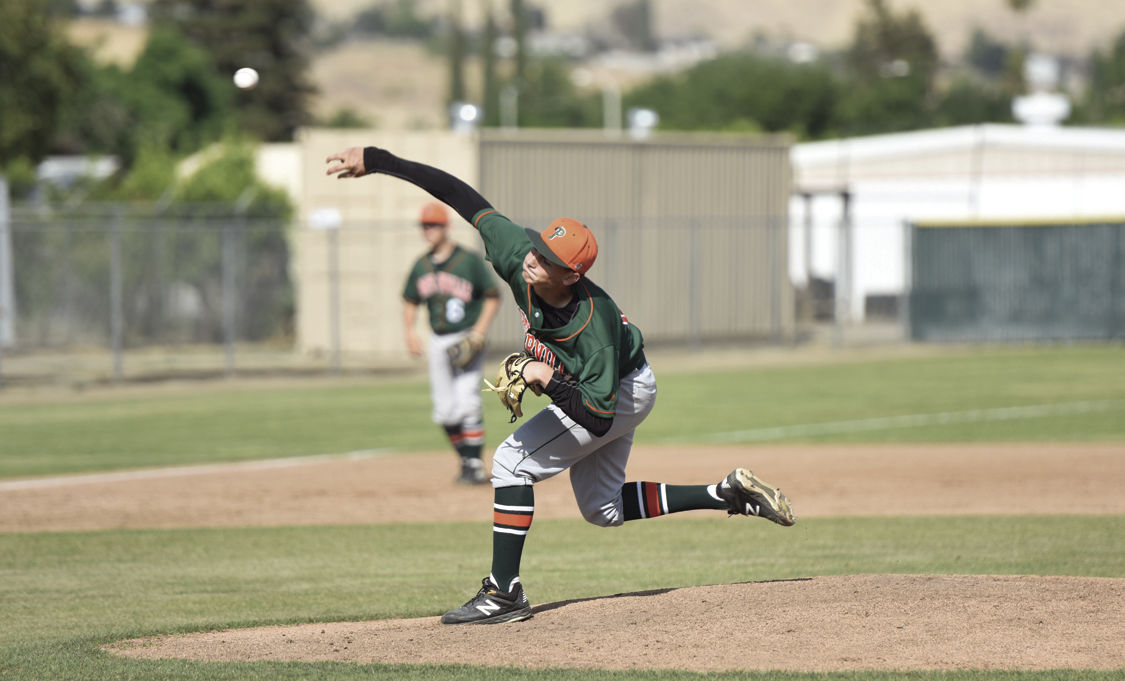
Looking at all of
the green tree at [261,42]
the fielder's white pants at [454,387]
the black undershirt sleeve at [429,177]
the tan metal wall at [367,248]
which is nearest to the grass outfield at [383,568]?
the fielder's white pants at [454,387]

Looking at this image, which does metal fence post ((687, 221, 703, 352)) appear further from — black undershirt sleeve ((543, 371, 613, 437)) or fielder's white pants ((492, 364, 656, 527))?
black undershirt sleeve ((543, 371, 613, 437))

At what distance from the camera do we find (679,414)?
18.0 m

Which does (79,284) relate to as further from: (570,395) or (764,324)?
(570,395)

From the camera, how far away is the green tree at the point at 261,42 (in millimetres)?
80312

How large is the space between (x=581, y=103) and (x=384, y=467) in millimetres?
84815

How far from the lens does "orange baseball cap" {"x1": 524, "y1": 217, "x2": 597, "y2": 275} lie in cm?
607

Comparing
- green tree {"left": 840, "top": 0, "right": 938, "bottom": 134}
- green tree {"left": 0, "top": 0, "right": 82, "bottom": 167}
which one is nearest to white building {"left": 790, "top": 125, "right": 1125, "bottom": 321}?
green tree {"left": 840, "top": 0, "right": 938, "bottom": 134}

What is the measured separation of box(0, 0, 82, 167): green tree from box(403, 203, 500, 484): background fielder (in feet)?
105

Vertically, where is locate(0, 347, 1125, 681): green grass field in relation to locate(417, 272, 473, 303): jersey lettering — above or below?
below

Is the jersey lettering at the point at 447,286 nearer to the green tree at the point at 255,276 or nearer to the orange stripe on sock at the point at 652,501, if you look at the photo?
the orange stripe on sock at the point at 652,501

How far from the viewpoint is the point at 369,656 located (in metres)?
5.80

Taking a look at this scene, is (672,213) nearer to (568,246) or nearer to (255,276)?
(255,276)

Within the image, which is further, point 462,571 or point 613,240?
point 613,240

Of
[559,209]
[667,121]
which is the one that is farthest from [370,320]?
[667,121]
